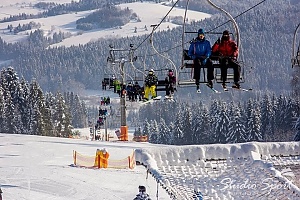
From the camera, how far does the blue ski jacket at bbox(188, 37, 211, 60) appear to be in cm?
1186

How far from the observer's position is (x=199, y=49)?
468 inches

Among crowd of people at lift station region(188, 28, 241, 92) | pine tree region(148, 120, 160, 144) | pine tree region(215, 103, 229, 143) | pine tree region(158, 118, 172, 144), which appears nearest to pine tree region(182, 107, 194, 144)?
pine tree region(158, 118, 172, 144)

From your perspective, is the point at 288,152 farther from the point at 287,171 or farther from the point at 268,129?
the point at 268,129

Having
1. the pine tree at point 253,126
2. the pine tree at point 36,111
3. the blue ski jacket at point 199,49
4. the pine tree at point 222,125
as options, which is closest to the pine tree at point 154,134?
the pine tree at point 222,125

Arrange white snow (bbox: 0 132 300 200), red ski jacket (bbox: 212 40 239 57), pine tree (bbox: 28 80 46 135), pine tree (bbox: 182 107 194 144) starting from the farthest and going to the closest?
pine tree (bbox: 182 107 194 144)
pine tree (bbox: 28 80 46 135)
white snow (bbox: 0 132 300 200)
red ski jacket (bbox: 212 40 239 57)

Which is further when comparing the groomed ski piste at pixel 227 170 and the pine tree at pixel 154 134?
the pine tree at pixel 154 134

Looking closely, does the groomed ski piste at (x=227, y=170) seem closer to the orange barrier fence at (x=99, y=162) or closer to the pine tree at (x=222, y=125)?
the orange barrier fence at (x=99, y=162)

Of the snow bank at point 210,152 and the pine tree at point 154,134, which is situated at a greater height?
the snow bank at point 210,152

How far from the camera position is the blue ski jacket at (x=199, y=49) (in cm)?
1186

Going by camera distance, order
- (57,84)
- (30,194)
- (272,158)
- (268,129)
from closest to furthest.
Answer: (272,158) → (30,194) → (268,129) → (57,84)

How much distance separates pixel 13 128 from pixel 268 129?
26571 mm

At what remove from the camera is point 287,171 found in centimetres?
1501

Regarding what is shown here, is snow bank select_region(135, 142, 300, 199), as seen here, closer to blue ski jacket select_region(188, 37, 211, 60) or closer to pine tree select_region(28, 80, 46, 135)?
blue ski jacket select_region(188, 37, 211, 60)

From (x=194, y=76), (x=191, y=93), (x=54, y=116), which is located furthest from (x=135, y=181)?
(x=191, y=93)
